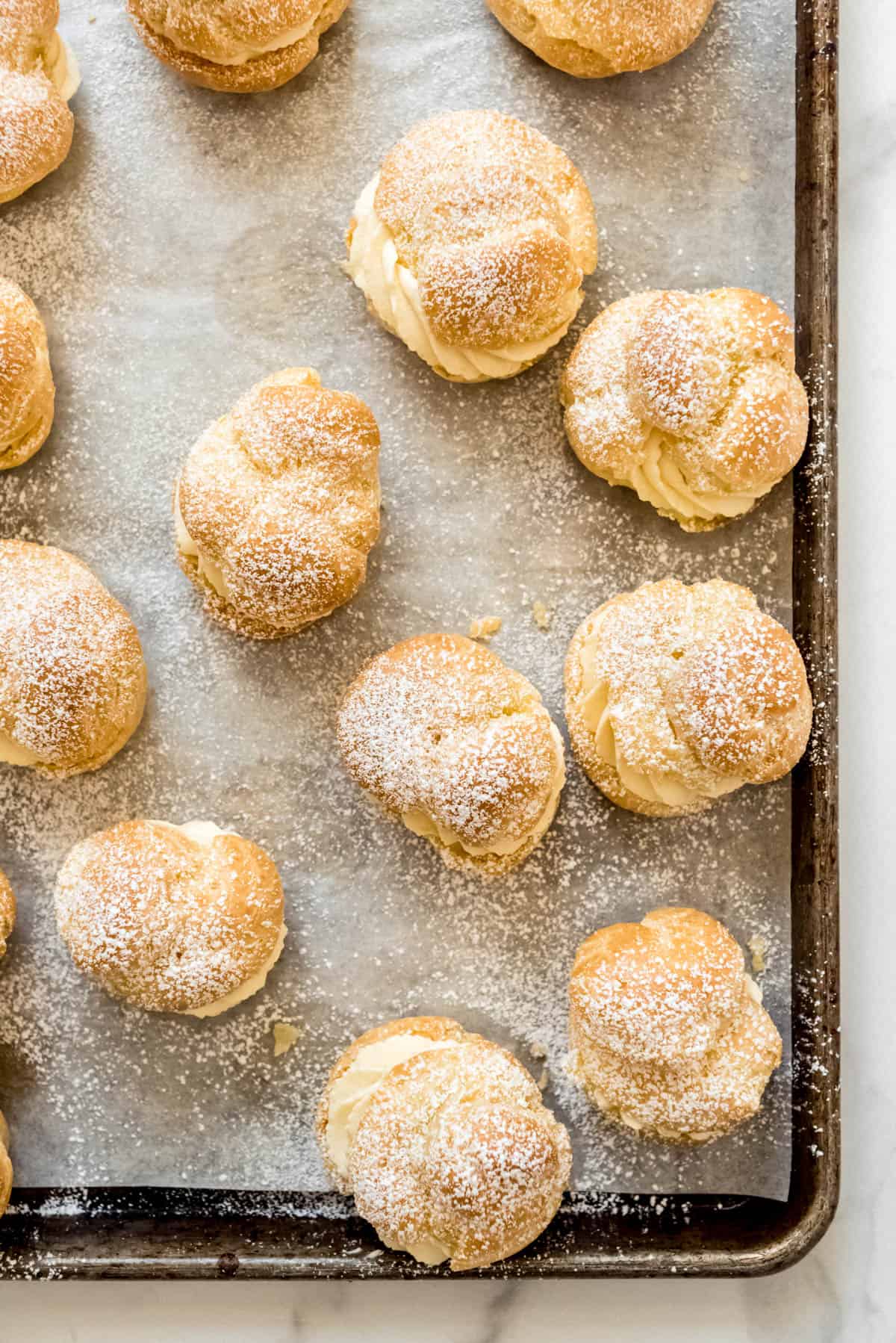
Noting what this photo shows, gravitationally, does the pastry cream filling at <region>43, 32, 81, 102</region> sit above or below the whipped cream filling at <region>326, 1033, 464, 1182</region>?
above

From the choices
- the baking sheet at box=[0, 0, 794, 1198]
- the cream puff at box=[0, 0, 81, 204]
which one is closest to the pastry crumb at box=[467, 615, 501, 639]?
the baking sheet at box=[0, 0, 794, 1198]

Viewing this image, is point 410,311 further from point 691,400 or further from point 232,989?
point 232,989

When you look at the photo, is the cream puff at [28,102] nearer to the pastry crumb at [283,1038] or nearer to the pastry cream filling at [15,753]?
the pastry cream filling at [15,753]

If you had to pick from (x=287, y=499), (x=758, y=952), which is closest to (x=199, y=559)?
(x=287, y=499)

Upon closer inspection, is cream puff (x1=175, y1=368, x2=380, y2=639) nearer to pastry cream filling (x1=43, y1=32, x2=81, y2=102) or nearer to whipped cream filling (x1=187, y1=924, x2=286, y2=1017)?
whipped cream filling (x1=187, y1=924, x2=286, y2=1017)

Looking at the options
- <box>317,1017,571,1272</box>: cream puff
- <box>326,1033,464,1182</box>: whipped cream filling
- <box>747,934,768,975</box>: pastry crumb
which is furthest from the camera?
<box>747,934,768,975</box>: pastry crumb

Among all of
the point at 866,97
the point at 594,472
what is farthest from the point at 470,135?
the point at 866,97

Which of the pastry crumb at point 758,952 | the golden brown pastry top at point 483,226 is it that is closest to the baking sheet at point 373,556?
the pastry crumb at point 758,952
